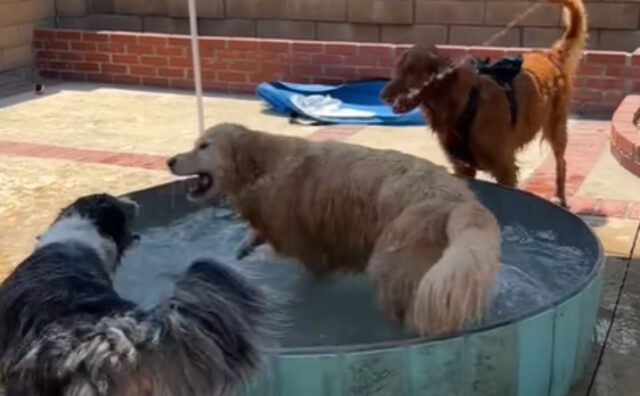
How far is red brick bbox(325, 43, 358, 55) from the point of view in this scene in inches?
352

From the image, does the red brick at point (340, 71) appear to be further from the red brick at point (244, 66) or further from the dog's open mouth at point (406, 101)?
the dog's open mouth at point (406, 101)

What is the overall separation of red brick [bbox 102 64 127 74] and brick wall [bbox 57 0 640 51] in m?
0.80

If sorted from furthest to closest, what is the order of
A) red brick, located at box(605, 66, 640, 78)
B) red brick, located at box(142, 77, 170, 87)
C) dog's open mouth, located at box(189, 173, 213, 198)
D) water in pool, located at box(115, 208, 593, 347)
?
red brick, located at box(142, 77, 170, 87)
red brick, located at box(605, 66, 640, 78)
dog's open mouth, located at box(189, 173, 213, 198)
water in pool, located at box(115, 208, 593, 347)

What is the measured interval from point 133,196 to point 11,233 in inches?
40.5

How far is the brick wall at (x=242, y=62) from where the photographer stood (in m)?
8.02

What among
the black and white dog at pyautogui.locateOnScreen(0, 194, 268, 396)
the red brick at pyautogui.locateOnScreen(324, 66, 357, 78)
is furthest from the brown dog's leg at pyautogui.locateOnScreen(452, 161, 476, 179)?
the red brick at pyautogui.locateOnScreen(324, 66, 357, 78)

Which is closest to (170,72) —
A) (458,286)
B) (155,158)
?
(155,158)

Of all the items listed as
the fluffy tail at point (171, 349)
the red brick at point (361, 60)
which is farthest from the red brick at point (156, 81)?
the fluffy tail at point (171, 349)

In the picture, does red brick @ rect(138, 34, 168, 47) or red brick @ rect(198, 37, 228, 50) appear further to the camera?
red brick @ rect(138, 34, 168, 47)

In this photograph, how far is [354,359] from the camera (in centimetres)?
304

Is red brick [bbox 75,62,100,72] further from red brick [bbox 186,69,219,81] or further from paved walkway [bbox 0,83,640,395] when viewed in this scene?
red brick [bbox 186,69,219,81]

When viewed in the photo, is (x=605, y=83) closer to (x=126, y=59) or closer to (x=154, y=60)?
(x=154, y=60)

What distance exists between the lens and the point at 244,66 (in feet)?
30.7

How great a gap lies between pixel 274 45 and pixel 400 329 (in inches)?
234
